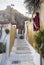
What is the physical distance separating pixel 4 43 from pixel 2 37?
0.79 meters

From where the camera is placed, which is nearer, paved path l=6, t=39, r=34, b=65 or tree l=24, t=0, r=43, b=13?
tree l=24, t=0, r=43, b=13

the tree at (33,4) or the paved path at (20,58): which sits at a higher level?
the tree at (33,4)

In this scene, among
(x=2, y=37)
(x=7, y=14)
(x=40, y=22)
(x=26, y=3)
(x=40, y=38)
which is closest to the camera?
(x=40, y=38)

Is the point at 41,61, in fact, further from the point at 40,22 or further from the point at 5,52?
the point at 5,52

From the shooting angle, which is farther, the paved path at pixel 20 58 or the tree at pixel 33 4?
the paved path at pixel 20 58

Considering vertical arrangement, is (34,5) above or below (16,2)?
below

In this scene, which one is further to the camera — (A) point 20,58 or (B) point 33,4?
(A) point 20,58

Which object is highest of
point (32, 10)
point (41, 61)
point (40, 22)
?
point (32, 10)

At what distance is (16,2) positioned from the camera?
626 inches

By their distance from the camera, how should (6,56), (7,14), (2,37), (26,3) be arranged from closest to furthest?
(26,3), (6,56), (2,37), (7,14)

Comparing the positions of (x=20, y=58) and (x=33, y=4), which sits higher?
(x=33, y=4)

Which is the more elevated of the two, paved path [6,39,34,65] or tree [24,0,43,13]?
tree [24,0,43,13]

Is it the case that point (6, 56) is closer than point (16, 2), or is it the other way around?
point (6, 56)

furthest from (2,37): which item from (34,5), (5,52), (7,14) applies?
(7,14)
